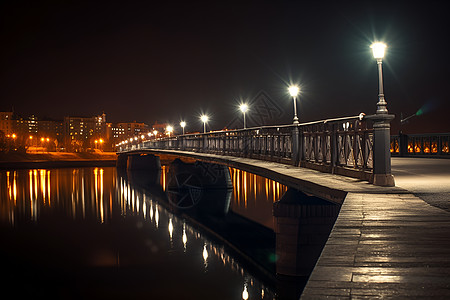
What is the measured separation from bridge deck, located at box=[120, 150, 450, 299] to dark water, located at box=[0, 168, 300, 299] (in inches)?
370

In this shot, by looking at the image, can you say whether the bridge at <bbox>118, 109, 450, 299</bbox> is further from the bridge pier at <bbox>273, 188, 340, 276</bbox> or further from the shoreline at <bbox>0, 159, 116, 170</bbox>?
the shoreline at <bbox>0, 159, 116, 170</bbox>

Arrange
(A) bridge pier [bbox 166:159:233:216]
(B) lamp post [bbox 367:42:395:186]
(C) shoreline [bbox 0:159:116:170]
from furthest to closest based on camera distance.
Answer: (C) shoreline [bbox 0:159:116:170] → (A) bridge pier [bbox 166:159:233:216] → (B) lamp post [bbox 367:42:395:186]

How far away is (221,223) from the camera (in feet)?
102

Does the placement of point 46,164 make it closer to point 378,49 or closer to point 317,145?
point 317,145

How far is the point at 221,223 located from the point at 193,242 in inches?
212

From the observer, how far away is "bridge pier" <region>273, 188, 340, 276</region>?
15.7 metres

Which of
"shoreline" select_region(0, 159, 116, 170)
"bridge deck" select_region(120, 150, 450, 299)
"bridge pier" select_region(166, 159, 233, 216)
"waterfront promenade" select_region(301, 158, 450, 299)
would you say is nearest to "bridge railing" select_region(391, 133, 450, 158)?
"bridge deck" select_region(120, 150, 450, 299)

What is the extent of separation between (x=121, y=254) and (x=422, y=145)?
15819 millimetres

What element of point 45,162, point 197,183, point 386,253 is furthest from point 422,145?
point 45,162

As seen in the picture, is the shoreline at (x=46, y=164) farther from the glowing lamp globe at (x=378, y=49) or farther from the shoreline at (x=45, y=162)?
→ the glowing lamp globe at (x=378, y=49)

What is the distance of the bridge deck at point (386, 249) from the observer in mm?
3537

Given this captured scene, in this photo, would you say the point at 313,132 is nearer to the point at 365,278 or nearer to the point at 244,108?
the point at 365,278

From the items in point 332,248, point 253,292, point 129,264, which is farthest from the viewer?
point 129,264

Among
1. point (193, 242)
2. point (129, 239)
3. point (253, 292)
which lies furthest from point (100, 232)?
point (253, 292)
